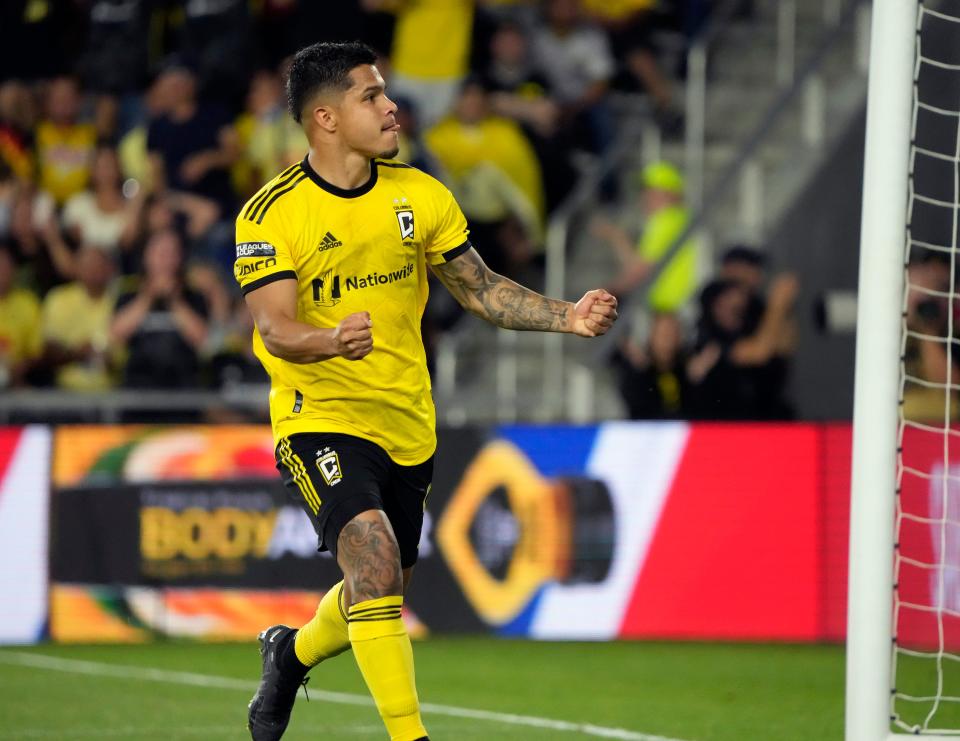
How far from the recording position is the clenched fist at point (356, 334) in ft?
18.5

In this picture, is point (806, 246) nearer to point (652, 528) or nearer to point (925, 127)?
point (925, 127)

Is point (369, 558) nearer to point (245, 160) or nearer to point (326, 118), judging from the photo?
point (326, 118)

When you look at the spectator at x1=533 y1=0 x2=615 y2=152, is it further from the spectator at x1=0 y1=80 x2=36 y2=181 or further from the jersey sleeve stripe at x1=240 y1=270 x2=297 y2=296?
the jersey sleeve stripe at x1=240 y1=270 x2=297 y2=296

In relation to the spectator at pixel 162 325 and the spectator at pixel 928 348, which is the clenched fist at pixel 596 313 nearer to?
the spectator at pixel 928 348

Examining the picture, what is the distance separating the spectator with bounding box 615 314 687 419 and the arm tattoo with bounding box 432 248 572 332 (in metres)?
5.81

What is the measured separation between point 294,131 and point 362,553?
28.8ft

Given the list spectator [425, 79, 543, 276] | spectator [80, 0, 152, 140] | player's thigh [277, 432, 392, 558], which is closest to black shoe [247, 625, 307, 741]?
player's thigh [277, 432, 392, 558]

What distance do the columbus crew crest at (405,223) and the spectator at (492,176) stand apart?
743 centimetres

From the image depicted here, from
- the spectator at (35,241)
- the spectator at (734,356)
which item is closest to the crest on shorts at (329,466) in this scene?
the spectator at (734,356)

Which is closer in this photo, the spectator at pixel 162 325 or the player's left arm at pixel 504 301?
the player's left arm at pixel 504 301

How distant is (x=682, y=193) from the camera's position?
14703 mm

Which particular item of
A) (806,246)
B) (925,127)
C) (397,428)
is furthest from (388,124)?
(806,246)

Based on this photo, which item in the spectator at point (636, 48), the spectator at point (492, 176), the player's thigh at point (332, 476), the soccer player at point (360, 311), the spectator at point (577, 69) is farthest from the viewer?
the spectator at point (636, 48)

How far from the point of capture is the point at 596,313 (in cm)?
627
